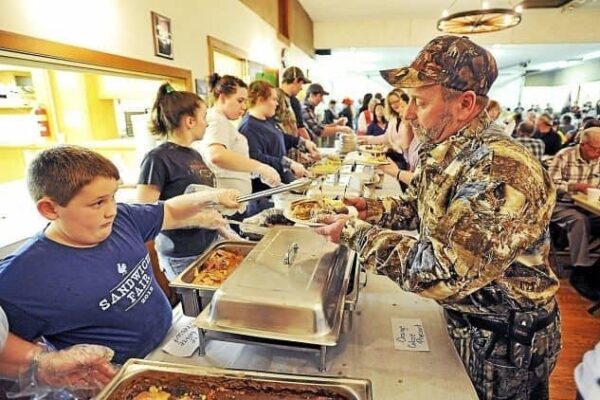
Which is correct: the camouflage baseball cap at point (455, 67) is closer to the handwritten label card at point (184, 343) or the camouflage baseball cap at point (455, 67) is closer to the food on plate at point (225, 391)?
the food on plate at point (225, 391)

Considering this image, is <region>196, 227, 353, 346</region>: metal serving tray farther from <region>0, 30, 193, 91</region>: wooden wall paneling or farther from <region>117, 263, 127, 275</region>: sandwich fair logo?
<region>0, 30, 193, 91</region>: wooden wall paneling

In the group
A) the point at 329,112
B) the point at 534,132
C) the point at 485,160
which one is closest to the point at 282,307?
the point at 485,160

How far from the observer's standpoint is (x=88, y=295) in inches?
33.4

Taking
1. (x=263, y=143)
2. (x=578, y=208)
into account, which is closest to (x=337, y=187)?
(x=263, y=143)

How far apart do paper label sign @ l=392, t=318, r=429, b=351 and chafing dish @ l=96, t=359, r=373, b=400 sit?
0.84 ft

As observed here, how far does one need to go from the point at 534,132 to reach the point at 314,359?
603 centimetres

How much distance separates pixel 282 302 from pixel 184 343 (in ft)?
1.04

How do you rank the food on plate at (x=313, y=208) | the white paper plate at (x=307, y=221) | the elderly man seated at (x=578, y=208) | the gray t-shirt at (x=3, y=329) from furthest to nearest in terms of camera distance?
the elderly man seated at (x=578, y=208)
the food on plate at (x=313, y=208)
the white paper plate at (x=307, y=221)
the gray t-shirt at (x=3, y=329)

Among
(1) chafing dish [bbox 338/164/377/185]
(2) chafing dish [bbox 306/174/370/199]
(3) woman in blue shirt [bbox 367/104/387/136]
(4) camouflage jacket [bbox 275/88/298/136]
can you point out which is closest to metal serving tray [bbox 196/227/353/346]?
(2) chafing dish [bbox 306/174/370/199]

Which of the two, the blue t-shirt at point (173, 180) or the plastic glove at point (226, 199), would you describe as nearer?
the plastic glove at point (226, 199)

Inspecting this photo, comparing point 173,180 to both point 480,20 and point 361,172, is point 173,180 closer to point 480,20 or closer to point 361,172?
point 361,172

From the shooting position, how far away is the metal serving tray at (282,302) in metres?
0.78

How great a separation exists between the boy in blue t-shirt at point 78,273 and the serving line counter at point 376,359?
10 cm

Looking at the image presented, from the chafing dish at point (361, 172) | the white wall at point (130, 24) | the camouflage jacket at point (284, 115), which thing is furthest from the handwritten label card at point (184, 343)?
the camouflage jacket at point (284, 115)
